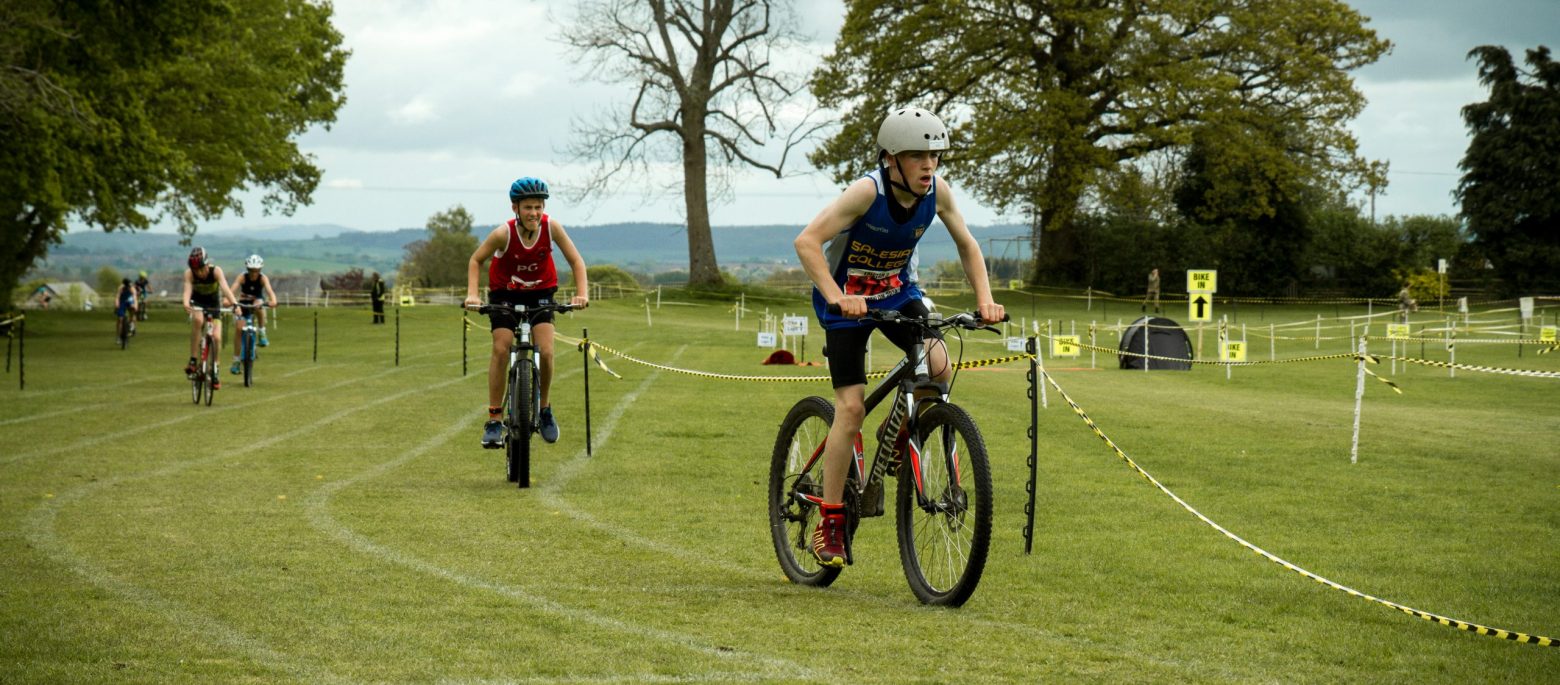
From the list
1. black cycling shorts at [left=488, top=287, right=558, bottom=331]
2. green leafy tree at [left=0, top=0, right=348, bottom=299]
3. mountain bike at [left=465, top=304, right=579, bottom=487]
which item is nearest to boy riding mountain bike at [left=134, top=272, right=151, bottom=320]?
green leafy tree at [left=0, top=0, right=348, bottom=299]

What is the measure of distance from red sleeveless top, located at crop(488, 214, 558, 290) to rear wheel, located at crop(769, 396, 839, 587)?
4.40 meters

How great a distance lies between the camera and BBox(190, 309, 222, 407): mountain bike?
1878 centimetres

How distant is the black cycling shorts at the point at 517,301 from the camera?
11.5m

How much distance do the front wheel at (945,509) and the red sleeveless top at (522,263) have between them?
5.48 metres

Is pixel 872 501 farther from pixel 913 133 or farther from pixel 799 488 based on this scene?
pixel 913 133

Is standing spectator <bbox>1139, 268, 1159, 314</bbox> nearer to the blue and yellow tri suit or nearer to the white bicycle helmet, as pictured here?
the blue and yellow tri suit

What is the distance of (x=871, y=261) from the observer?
21.9ft

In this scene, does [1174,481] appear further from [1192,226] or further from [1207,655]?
[1192,226]

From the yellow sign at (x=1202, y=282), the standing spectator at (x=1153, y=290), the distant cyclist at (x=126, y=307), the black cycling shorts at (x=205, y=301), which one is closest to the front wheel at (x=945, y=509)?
the black cycling shorts at (x=205, y=301)

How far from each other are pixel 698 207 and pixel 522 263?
53.7 metres

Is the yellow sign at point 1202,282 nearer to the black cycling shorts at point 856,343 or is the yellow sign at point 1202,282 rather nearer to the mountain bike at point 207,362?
the mountain bike at point 207,362

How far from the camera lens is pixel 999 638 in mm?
5922

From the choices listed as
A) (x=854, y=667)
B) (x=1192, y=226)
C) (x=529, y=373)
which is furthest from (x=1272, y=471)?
(x=1192, y=226)

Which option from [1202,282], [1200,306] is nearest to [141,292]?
[1200,306]
